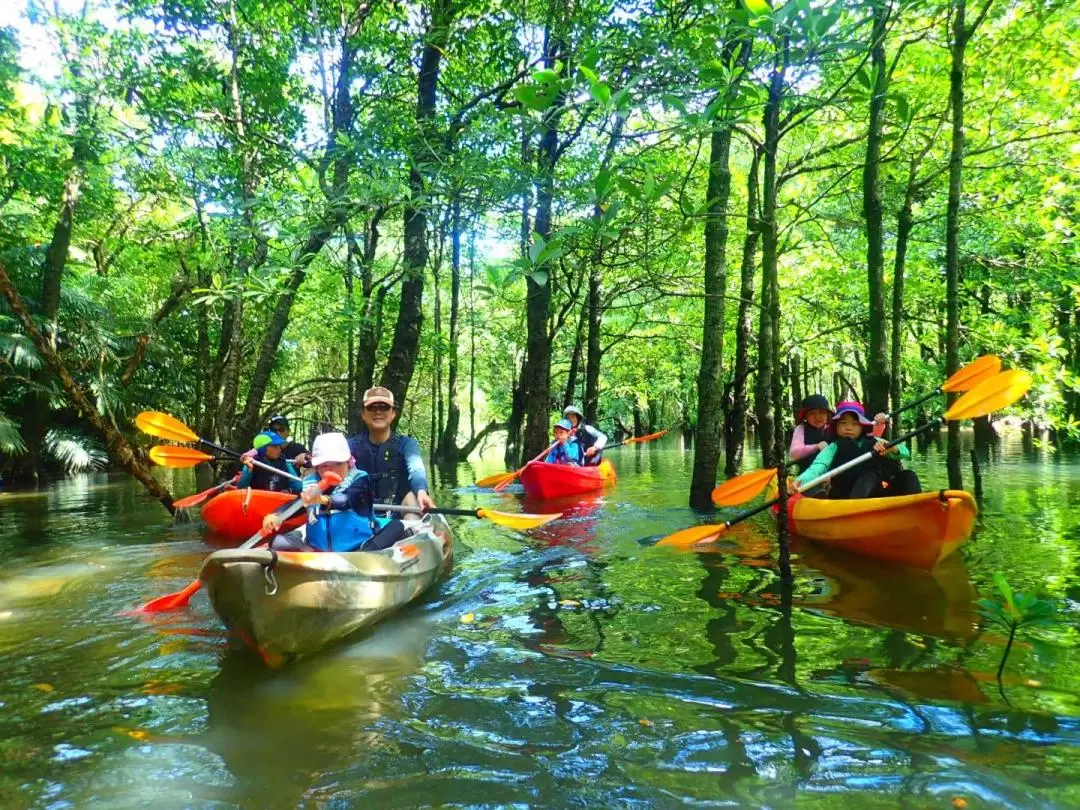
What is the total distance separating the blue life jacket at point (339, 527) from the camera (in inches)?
205

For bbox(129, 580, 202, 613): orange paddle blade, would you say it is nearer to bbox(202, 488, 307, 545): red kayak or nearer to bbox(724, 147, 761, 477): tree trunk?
bbox(202, 488, 307, 545): red kayak

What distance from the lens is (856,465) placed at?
6910mm

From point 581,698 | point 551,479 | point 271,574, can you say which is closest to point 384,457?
point 271,574

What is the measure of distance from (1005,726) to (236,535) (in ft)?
28.5

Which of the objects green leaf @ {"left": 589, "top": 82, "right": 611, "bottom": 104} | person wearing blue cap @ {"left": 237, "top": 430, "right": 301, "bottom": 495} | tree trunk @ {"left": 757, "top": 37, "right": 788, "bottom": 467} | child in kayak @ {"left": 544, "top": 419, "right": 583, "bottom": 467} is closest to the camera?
green leaf @ {"left": 589, "top": 82, "right": 611, "bottom": 104}

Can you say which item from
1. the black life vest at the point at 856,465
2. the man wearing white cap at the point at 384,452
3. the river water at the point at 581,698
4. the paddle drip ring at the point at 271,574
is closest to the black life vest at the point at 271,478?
the river water at the point at 581,698

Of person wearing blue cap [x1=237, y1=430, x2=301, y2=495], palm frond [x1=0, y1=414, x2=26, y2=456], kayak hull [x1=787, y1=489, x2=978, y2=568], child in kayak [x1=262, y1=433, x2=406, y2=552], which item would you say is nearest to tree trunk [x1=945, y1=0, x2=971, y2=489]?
kayak hull [x1=787, y1=489, x2=978, y2=568]

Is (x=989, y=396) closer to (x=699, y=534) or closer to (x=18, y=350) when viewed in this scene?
(x=699, y=534)

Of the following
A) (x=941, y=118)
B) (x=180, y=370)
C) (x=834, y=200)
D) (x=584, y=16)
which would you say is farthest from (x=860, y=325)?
(x=180, y=370)

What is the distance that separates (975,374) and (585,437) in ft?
33.9

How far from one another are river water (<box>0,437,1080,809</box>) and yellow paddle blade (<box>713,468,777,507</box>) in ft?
2.45

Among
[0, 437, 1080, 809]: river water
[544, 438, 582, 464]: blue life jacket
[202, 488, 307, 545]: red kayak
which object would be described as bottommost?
[0, 437, 1080, 809]: river water

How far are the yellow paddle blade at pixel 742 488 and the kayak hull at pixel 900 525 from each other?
41.2 inches

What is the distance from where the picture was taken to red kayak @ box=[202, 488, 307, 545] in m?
8.93
